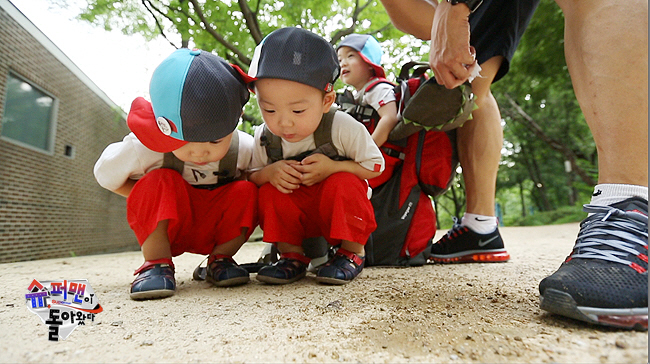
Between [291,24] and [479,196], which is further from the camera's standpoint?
[291,24]

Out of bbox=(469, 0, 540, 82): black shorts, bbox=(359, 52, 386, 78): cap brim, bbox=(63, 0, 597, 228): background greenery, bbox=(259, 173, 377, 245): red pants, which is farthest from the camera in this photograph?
bbox=(63, 0, 597, 228): background greenery

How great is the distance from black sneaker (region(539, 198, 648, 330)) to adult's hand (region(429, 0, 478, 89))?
508mm

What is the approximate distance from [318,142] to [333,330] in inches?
30.8

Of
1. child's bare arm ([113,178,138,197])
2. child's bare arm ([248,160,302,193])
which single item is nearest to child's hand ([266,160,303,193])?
child's bare arm ([248,160,302,193])

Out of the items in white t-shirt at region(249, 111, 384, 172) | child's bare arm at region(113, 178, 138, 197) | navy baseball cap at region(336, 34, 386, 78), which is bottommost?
child's bare arm at region(113, 178, 138, 197)

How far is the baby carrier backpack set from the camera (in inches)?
66.9

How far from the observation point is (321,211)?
1.40 meters

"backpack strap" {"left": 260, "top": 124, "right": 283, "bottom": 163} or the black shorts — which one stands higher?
the black shorts

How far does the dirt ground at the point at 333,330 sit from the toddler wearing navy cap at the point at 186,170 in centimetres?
17

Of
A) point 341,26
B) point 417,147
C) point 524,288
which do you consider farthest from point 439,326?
point 341,26

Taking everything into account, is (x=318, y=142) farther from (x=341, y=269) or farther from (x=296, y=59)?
(x=341, y=269)

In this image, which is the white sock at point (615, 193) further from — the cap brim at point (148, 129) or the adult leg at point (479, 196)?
the cap brim at point (148, 129)
